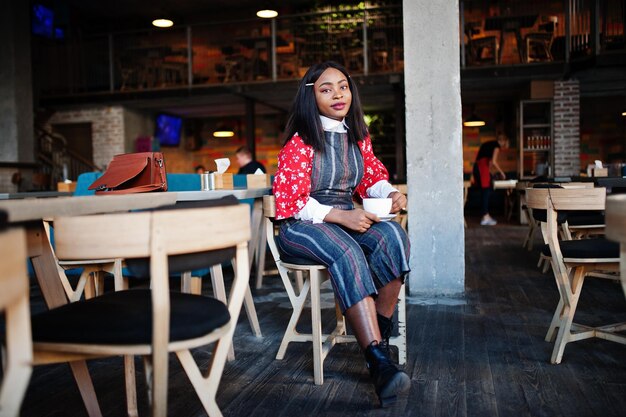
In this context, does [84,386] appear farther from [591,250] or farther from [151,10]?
[151,10]

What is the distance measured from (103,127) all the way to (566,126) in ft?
30.3

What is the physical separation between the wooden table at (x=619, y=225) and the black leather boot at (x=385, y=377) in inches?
36.4

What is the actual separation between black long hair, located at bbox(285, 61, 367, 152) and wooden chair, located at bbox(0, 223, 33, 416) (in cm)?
167

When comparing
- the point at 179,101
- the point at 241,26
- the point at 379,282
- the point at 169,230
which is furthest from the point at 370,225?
the point at 241,26

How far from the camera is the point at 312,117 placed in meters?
2.56

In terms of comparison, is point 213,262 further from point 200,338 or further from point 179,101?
point 179,101

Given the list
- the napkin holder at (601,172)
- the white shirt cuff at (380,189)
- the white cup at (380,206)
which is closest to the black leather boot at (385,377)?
the white cup at (380,206)

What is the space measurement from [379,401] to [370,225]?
71 centimetres

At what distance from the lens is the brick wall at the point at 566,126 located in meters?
10.3

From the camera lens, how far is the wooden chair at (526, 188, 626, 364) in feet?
8.03

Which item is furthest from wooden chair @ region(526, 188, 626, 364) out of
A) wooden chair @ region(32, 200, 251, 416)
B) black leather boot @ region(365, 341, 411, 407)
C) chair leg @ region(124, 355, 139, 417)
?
chair leg @ region(124, 355, 139, 417)

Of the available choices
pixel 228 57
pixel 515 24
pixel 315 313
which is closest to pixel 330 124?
pixel 315 313

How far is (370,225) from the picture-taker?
7.96 feet

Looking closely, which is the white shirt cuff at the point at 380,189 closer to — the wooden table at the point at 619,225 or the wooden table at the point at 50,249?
the wooden table at the point at 50,249
